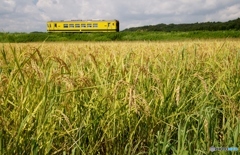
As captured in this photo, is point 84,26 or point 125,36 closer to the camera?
point 125,36

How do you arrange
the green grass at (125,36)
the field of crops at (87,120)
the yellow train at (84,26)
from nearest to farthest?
the field of crops at (87,120) < the green grass at (125,36) < the yellow train at (84,26)

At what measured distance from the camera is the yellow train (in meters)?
29.4

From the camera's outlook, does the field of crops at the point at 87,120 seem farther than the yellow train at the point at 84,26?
No

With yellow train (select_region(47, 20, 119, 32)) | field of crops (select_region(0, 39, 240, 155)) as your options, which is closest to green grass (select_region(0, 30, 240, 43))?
yellow train (select_region(47, 20, 119, 32))

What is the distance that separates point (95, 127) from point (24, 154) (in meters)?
0.36

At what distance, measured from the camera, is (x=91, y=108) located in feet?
4.58

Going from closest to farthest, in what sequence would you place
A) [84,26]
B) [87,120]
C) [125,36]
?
[87,120], [125,36], [84,26]

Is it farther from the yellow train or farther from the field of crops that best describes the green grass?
the field of crops

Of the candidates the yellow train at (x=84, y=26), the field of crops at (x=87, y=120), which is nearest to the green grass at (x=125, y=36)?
the yellow train at (x=84, y=26)

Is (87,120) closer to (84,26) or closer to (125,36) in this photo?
(125,36)

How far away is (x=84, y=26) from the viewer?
98.0 feet

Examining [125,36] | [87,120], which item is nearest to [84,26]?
[125,36]

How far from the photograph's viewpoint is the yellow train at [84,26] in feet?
96.5

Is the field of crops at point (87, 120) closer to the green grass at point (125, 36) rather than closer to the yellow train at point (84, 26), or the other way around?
the green grass at point (125, 36)
